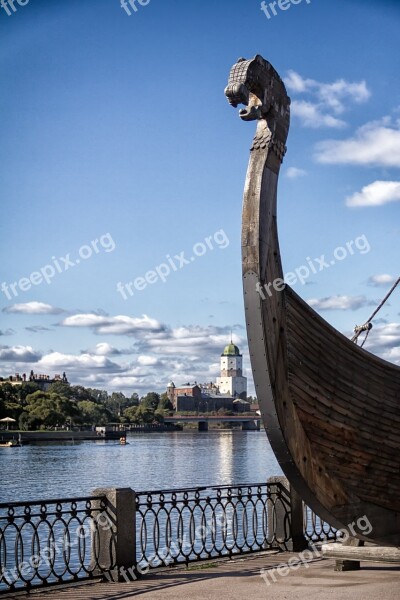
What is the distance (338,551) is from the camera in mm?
7941

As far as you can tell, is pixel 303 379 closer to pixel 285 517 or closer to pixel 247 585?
pixel 247 585

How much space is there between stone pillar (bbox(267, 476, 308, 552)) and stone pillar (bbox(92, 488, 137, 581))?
2138mm

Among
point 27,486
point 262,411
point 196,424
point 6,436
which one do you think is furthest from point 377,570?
point 196,424

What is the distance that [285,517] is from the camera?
988cm

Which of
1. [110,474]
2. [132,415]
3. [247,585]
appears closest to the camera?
[247,585]

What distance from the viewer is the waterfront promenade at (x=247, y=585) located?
7.27m

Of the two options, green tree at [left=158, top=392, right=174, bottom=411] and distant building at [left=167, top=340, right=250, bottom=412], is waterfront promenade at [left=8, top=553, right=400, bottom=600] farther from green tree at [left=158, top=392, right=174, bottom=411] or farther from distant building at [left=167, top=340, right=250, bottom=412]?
distant building at [left=167, top=340, right=250, bottom=412]

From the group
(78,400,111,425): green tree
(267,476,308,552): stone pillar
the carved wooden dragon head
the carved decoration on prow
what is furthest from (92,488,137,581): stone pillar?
(78,400,111,425): green tree

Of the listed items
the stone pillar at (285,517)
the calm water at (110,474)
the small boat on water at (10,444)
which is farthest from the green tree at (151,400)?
the stone pillar at (285,517)

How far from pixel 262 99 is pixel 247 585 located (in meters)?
4.34

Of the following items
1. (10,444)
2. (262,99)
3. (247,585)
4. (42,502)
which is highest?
(262,99)

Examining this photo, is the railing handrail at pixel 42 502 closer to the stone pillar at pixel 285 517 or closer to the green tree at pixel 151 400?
the stone pillar at pixel 285 517


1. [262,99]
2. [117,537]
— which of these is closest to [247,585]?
[117,537]

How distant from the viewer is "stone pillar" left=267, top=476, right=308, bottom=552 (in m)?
9.86
